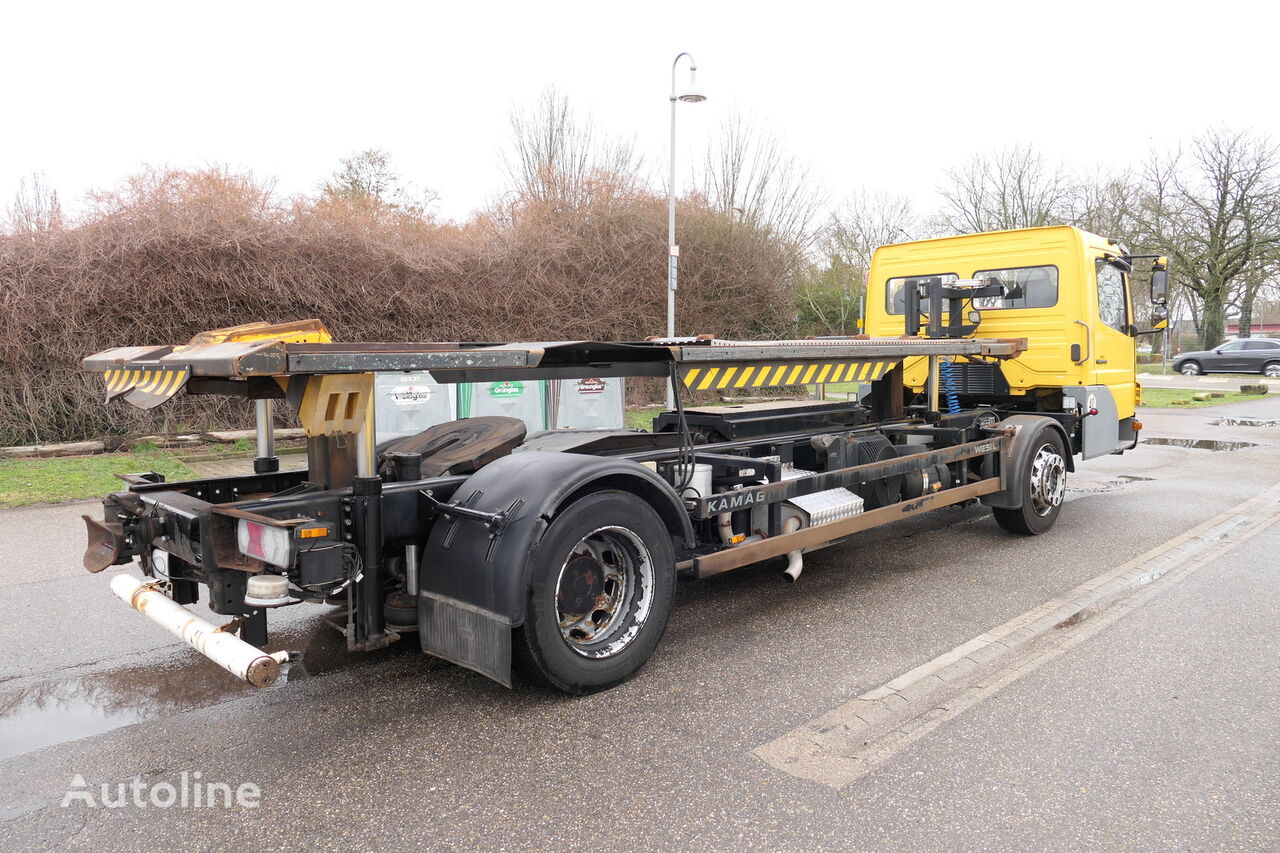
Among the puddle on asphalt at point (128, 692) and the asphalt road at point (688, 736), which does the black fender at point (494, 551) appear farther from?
the puddle on asphalt at point (128, 692)

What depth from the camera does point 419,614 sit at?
399 cm

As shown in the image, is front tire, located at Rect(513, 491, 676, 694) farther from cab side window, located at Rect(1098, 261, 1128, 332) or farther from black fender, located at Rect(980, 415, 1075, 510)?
cab side window, located at Rect(1098, 261, 1128, 332)

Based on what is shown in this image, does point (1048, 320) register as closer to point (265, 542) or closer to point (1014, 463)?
point (1014, 463)

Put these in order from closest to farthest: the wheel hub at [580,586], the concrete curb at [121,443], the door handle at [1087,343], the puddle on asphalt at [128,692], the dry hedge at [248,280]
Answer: the puddle on asphalt at [128,692], the wheel hub at [580,586], the door handle at [1087,343], the concrete curb at [121,443], the dry hedge at [248,280]

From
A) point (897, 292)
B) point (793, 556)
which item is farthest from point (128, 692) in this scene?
point (897, 292)

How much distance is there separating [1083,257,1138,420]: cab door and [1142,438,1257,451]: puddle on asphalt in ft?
20.6

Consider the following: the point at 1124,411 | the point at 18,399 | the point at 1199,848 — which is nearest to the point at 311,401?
the point at 1199,848

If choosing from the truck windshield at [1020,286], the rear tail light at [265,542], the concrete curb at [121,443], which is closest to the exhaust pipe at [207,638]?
the rear tail light at [265,542]

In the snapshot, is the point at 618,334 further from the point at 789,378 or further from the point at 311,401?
the point at 311,401

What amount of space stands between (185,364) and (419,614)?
1419 mm

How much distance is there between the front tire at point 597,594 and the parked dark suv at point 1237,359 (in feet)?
127

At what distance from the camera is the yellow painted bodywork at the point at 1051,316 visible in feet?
25.4

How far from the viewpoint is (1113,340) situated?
27.2 ft

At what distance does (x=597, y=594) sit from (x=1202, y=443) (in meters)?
13.8
